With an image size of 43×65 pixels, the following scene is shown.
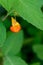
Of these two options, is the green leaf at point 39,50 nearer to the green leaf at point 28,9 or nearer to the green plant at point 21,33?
the green plant at point 21,33

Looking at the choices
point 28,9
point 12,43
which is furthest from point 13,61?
point 28,9

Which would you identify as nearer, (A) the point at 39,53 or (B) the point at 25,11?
(B) the point at 25,11

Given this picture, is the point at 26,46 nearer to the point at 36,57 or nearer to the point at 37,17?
the point at 36,57

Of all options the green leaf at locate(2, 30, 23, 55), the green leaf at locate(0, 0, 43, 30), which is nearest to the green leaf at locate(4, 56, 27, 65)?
the green leaf at locate(2, 30, 23, 55)

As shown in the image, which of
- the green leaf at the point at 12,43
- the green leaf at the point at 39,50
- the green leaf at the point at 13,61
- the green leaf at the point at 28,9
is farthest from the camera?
the green leaf at the point at 39,50

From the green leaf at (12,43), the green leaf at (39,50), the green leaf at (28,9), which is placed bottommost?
the green leaf at (28,9)

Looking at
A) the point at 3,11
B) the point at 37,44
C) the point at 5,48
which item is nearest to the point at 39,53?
the point at 37,44

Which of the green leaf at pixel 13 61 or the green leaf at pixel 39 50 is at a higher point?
the green leaf at pixel 39 50

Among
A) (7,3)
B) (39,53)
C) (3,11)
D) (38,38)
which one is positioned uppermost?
(38,38)

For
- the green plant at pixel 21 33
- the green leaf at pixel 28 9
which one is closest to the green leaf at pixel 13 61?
the green plant at pixel 21 33
